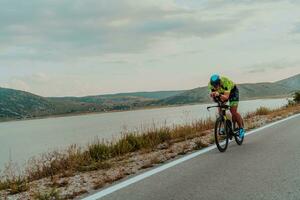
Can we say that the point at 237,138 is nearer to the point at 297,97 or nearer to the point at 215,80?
the point at 215,80

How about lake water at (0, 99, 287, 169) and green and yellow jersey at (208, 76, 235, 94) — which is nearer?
green and yellow jersey at (208, 76, 235, 94)

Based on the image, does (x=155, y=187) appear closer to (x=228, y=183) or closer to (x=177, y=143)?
(x=228, y=183)

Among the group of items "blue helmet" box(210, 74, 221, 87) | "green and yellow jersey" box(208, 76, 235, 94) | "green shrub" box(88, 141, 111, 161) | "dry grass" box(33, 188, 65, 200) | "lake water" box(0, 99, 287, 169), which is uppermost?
"blue helmet" box(210, 74, 221, 87)

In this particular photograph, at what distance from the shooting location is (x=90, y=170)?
8.44 meters

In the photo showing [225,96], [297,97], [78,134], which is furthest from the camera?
[78,134]

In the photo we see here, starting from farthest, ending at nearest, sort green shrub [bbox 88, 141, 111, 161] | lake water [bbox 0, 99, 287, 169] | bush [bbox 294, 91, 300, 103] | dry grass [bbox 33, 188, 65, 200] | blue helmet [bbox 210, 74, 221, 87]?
bush [bbox 294, 91, 300, 103]
lake water [bbox 0, 99, 287, 169]
green shrub [bbox 88, 141, 111, 161]
blue helmet [bbox 210, 74, 221, 87]
dry grass [bbox 33, 188, 65, 200]

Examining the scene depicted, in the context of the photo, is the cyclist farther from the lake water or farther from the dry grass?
the dry grass

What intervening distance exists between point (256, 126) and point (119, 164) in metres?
8.45

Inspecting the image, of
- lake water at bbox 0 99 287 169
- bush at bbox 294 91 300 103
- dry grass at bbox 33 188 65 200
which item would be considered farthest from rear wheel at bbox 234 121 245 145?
bush at bbox 294 91 300 103

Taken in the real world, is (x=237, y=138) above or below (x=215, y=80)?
below

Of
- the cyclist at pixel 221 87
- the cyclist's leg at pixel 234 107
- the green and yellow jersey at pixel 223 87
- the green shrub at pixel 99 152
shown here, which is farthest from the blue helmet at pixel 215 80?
the green shrub at pixel 99 152

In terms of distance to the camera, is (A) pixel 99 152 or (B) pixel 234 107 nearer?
(A) pixel 99 152

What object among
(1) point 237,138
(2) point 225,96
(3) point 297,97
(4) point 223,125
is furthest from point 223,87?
(3) point 297,97

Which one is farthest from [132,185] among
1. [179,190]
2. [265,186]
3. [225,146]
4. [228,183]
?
[225,146]
